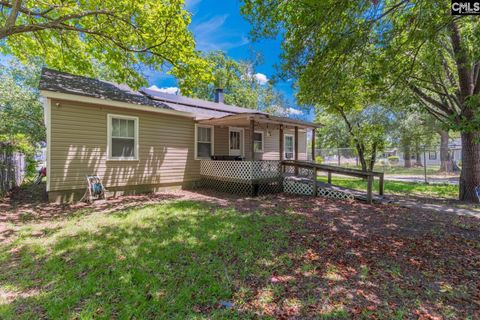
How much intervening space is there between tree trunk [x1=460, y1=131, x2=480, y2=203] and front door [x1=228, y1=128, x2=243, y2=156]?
330 inches

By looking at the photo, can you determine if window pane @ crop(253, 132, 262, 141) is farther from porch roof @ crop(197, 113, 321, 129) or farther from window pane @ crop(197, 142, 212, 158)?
window pane @ crop(197, 142, 212, 158)

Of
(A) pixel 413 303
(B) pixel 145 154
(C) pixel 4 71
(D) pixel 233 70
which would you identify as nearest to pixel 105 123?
(B) pixel 145 154

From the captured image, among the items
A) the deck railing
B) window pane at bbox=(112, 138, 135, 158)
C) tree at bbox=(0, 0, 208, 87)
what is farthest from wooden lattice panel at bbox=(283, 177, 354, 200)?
window pane at bbox=(112, 138, 135, 158)

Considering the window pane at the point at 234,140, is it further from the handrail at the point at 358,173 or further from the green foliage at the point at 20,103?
the green foliage at the point at 20,103

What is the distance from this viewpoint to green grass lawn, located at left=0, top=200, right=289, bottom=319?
244cm

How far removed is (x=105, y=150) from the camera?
25.6 ft

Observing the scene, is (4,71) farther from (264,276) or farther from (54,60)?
(264,276)

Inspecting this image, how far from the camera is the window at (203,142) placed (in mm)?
10234

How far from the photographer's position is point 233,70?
2838 centimetres

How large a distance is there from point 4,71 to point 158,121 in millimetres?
19406

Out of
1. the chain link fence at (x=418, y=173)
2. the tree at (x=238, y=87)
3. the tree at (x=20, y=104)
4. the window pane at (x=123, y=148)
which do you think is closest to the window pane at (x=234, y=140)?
the window pane at (x=123, y=148)

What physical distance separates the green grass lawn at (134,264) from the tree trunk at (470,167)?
269 inches

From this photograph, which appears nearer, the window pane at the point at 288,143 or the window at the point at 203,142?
the window at the point at 203,142

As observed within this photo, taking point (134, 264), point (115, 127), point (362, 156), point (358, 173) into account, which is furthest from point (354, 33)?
point (362, 156)
